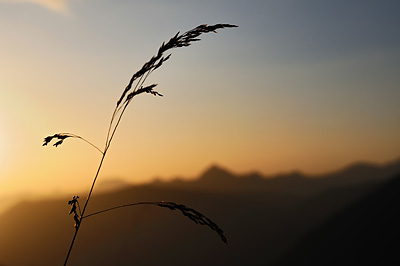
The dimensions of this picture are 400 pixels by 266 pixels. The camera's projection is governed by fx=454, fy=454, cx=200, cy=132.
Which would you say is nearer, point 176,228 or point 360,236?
point 360,236

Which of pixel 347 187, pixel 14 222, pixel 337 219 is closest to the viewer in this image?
pixel 337 219

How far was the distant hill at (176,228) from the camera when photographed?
435 ft

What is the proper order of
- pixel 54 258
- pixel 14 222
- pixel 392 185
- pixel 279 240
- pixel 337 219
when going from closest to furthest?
pixel 392 185 < pixel 337 219 < pixel 279 240 < pixel 54 258 < pixel 14 222

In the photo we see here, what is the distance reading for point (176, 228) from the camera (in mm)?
164750

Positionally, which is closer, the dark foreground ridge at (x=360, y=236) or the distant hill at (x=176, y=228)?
the dark foreground ridge at (x=360, y=236)

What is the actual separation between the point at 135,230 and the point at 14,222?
47.2 metres

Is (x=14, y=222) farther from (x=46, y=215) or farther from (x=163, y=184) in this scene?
(x=163, y=184)

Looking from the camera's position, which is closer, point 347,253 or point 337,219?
point 347,253

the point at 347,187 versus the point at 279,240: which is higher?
the point at 347,187

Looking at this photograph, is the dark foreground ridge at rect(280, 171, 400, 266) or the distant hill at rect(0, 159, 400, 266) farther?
the distant hill at rect(0, 159, 400, 266)

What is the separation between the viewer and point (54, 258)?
159125mm

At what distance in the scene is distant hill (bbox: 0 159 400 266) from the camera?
132m

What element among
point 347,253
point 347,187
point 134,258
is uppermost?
point 347,187

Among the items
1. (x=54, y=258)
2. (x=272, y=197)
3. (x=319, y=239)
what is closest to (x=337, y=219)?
(x=319, y=239)
